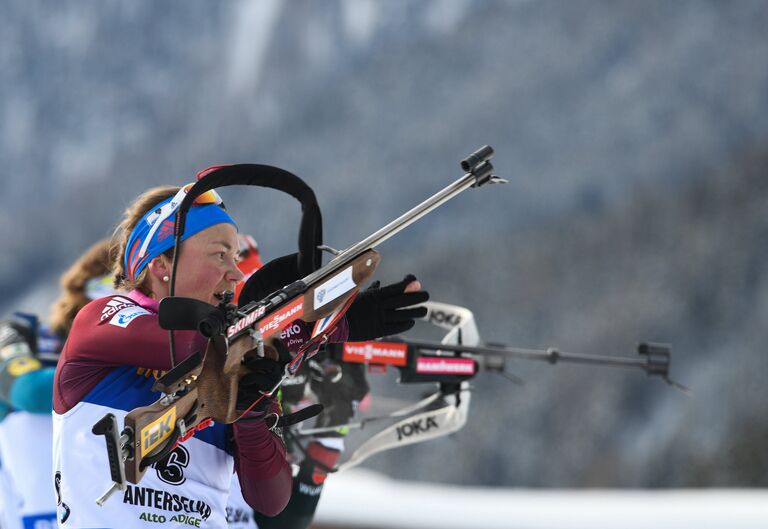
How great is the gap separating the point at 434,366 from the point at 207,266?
155cm

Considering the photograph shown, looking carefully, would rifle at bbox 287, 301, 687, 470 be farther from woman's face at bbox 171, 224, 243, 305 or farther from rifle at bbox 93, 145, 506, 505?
rifle at bbox 93, 145, 506, 505

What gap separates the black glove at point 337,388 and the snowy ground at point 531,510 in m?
1.86

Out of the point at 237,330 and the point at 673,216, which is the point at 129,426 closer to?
the point at 237,330

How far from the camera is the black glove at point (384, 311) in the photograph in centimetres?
224

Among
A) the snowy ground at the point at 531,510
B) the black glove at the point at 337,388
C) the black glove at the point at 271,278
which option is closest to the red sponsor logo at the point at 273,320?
the black glove at the point at 271,278

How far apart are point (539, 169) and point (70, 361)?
9.60 metres

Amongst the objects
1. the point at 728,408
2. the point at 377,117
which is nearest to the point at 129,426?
the point at 728,408

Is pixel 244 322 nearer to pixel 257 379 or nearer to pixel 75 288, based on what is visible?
pixel 257 379

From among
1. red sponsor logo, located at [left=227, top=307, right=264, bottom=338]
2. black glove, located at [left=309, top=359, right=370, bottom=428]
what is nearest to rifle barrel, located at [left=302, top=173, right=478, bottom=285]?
red sponsor logo, located at [left=227, top=307, right=264, bottom=338]

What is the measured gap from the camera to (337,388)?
11.4 feet

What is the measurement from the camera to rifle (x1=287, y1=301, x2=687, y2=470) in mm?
3506

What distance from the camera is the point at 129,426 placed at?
1767mm

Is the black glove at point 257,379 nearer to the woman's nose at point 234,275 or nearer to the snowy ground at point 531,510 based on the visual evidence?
the woman's nose at point 234,275

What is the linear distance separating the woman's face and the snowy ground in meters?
2.94
